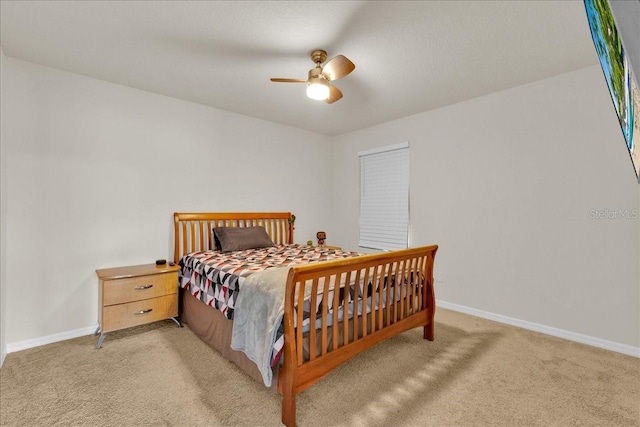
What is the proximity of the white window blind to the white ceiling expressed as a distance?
1.19m

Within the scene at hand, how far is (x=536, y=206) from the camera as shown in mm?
3051

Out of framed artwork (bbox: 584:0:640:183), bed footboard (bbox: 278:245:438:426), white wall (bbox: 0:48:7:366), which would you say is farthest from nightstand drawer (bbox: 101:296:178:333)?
framed artwork (bbox: 584:0:640:183)

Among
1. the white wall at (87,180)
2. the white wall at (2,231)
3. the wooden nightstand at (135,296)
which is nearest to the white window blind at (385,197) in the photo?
the white wall at (87,180)

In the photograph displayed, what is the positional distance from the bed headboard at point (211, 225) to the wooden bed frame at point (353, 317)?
0.19 feet

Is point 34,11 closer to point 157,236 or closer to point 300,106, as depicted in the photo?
point 157,236

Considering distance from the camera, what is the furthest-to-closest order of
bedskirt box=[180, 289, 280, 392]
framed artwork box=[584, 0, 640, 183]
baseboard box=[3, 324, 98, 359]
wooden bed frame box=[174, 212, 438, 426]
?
baseboard box=[3, 324, 98, 359], bedskirt box=[180, 289, 280, 392], wooden bed frame box=[174, 212, 438, 426], framed artwork box=[584, 0, 640, 183]

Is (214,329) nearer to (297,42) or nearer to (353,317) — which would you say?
(353,317)

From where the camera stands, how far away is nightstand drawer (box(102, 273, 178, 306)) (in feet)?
8.71

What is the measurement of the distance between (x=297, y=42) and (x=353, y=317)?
7.02 ft

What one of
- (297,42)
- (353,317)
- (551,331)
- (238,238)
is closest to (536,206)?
(551,331)

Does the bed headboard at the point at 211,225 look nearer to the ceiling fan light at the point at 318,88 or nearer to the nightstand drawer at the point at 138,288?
the nightstand drawer at the point at 138,288

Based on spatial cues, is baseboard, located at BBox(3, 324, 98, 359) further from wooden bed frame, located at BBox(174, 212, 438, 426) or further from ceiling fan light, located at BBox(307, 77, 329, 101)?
ceiling fan light, located at BBox(307, 77, 329, 101)

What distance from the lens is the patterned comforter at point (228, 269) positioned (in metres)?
2.31

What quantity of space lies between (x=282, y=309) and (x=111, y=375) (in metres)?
1.55
